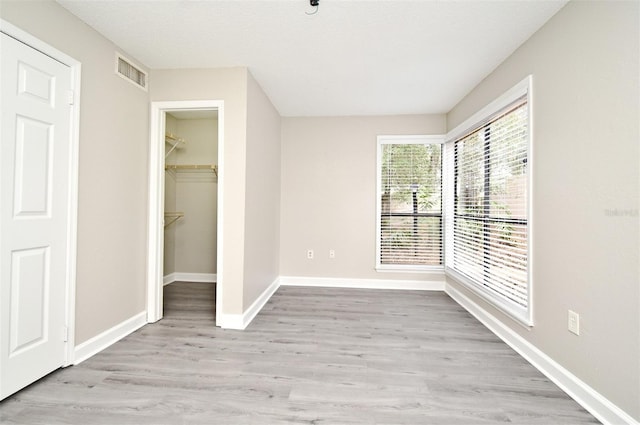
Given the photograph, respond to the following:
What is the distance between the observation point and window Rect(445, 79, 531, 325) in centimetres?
234

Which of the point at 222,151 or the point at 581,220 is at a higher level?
the point at 222,151

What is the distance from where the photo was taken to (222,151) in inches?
106

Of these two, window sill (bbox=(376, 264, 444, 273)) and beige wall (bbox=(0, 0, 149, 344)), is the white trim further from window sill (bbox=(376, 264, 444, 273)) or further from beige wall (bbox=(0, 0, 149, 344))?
beige wall (bbox=(0, 0, 149, 344))

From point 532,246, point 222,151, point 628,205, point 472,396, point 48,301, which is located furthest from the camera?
point 222,151

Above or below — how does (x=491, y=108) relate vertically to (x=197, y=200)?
above

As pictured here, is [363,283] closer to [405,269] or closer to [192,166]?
[405,269]

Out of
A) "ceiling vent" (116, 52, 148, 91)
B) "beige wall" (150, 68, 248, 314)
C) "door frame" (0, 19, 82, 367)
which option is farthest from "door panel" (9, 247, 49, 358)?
"ceiling vent" (116, 52, 148, 91)

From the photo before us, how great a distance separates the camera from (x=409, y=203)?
4133 millimetres

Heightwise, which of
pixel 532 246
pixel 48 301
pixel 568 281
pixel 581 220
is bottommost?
pixel 48 301

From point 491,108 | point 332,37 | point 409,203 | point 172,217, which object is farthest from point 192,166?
point 491,108

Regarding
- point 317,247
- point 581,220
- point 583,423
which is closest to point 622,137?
point 581,220

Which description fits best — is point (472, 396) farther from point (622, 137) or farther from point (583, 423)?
point (622, 137)

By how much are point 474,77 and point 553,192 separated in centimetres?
153

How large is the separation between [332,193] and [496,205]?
6.93ft
